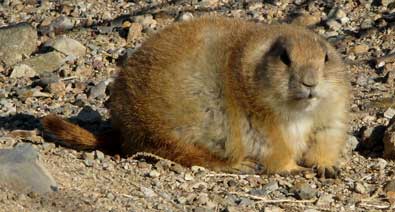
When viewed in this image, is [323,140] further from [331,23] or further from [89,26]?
[89,26]

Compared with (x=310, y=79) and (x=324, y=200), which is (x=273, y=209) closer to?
(x=324, y=200)

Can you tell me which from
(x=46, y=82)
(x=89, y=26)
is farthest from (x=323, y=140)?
(x=89, y=26)

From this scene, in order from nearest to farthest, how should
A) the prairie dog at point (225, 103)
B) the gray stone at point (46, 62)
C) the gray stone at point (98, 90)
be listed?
the prairie dog at point (225, 103) → the gray stone at point (98, 90) → the gray stone at point (46, 62)

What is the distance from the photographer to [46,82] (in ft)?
25.9

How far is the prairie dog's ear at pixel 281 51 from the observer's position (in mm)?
5797

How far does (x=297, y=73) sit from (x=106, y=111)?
6.46ft

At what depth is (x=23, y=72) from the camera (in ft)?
27.2

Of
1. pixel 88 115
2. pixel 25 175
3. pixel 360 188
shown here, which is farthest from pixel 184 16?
pixel 25 175

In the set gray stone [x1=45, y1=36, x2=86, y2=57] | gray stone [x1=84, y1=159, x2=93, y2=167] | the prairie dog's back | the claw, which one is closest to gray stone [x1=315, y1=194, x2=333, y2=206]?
the claw

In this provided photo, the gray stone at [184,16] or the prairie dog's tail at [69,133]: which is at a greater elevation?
the gray stone at [184,16]

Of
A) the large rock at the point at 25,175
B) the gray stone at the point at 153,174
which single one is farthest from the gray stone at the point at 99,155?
the large rock at the point at 25,175

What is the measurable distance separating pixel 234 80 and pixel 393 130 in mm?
1025

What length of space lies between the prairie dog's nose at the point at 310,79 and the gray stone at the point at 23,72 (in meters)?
3.19

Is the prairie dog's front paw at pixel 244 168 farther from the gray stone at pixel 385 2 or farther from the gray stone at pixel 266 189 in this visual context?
the gray stone at pixel 385 2
